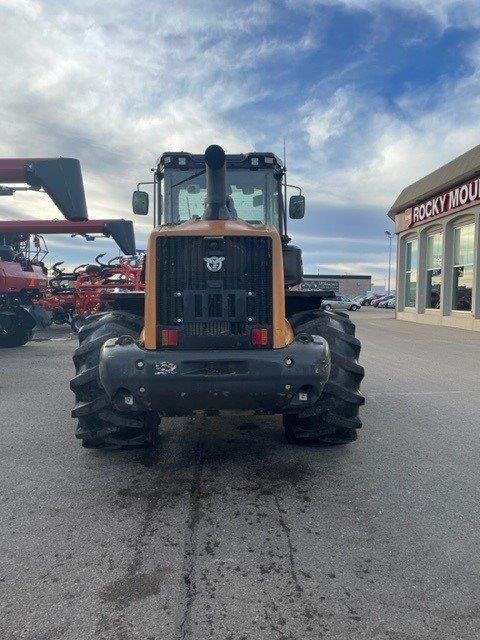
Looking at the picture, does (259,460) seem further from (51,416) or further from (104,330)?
(51,416)

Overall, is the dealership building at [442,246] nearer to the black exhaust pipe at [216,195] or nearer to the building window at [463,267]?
the building window at [463,267]

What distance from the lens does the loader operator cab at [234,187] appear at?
539cm

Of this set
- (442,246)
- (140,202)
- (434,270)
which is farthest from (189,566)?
(434,270)

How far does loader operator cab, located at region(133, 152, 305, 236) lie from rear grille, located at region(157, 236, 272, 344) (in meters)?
1.65

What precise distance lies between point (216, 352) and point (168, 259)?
2.68 feet

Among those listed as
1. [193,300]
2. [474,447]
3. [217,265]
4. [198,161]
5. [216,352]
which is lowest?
[474,447]

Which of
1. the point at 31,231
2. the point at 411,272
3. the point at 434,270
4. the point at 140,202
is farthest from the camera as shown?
the point at 411,272

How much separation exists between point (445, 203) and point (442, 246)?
1756mm

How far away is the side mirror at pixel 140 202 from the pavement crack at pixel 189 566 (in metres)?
3.03

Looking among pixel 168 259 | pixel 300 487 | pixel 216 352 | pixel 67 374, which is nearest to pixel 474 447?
pixel 300 487

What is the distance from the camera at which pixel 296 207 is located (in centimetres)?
548

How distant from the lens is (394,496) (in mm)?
3572

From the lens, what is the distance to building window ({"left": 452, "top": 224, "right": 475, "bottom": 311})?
734 inches

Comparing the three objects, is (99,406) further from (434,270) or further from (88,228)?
(434,270)
